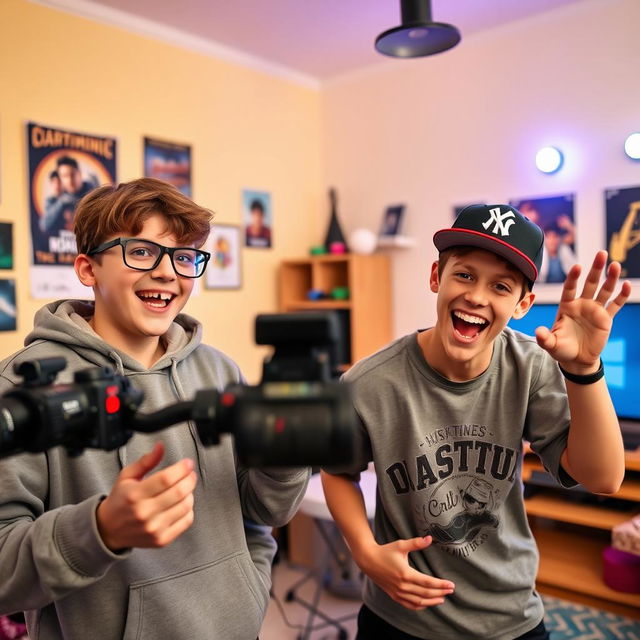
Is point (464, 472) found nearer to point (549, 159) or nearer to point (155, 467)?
point (155, 467)

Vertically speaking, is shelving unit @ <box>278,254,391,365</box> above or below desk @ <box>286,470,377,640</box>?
above

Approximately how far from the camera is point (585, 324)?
117 cm

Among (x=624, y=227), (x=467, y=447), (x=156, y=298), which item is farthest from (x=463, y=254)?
(x=624, y=227)

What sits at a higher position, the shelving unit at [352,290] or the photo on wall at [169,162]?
the photo on wall at [169,162]

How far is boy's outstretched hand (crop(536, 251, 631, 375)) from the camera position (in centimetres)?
115

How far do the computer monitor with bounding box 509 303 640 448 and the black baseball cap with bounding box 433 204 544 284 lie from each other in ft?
6.08

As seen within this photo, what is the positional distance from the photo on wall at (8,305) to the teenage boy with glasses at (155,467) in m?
1.83

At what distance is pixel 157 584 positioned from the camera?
1093mm

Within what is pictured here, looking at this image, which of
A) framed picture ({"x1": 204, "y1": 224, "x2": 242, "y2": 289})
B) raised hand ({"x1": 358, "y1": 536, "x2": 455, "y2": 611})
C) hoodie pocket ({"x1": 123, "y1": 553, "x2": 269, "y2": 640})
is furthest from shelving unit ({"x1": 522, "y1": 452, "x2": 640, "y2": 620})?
hoodie pocket ({"x1": 123, "y1": 553, "x2": 269, "y2": 640})

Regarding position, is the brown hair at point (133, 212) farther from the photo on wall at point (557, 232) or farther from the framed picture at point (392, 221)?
the framed picture at point (392, 221)

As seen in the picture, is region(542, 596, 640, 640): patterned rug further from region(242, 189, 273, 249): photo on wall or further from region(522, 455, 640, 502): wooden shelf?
region(242, 189, 273, 249): photo on wall

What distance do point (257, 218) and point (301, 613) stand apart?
2.25 meters

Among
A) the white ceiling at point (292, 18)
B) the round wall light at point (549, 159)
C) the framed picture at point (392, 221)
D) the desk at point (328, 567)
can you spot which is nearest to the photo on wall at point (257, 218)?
the framed picture at point (392, 221)

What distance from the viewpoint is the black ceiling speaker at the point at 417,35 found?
2592 mm
